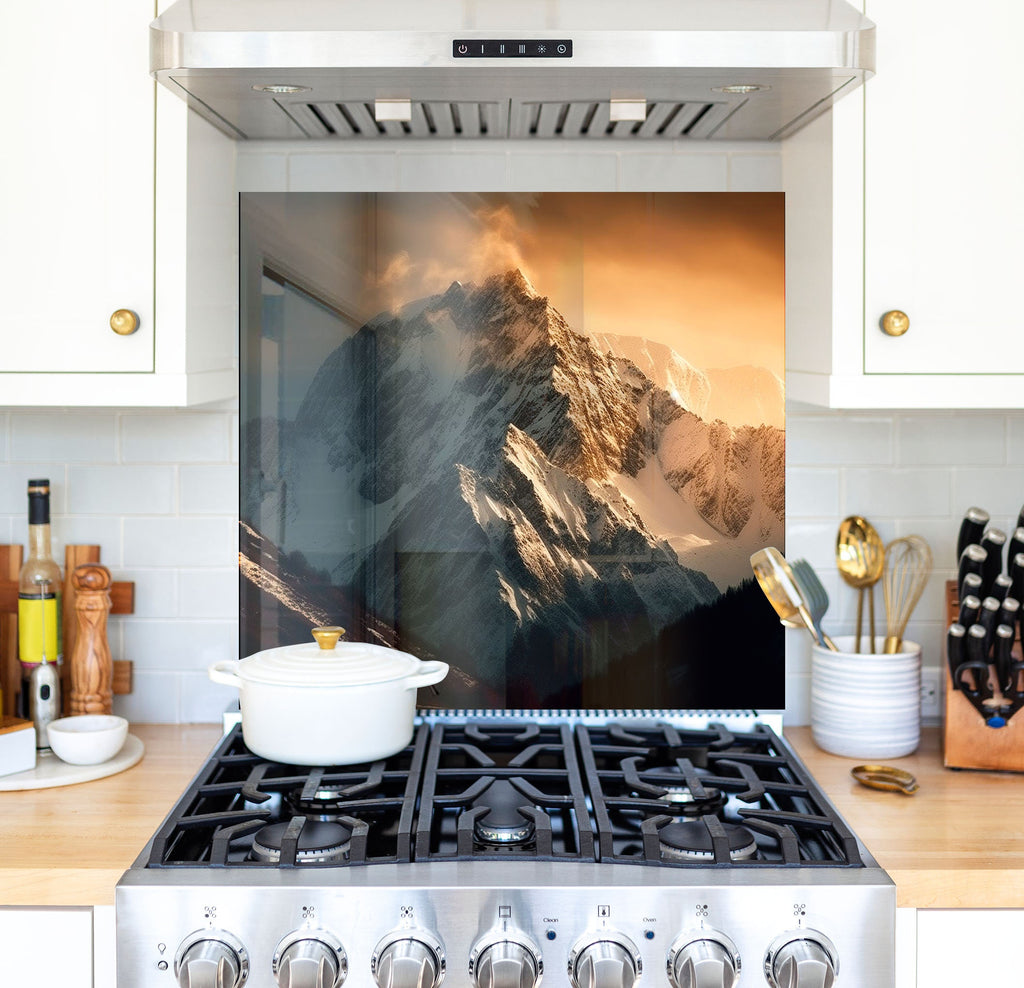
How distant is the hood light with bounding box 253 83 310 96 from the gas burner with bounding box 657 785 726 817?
1.17 m

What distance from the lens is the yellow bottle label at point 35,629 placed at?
6.56 feet

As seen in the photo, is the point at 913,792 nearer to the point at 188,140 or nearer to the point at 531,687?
the point at 531,687

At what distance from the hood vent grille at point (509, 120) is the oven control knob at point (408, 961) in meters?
1.21

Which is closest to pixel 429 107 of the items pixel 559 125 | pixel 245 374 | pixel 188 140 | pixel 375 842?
pixel 559 125

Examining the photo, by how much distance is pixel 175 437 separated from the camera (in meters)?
2.17

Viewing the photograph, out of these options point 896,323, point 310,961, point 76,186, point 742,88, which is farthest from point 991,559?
point 76,186

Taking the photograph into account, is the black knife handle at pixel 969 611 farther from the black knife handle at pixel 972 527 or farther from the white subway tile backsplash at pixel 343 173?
the white subway tile backsplash at pixel 343 173

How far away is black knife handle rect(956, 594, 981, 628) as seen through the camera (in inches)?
74.5

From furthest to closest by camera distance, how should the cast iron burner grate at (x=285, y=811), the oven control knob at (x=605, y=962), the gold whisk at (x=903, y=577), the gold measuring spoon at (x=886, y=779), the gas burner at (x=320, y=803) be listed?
the gold whisk at (x=903, y=577), the gold measuring spoon at (x=886, y=779), the gas burner at (x=320, y=803), the cast iron burner grate at (x=285, y=811), the oven control knob at (x=605, y=962)

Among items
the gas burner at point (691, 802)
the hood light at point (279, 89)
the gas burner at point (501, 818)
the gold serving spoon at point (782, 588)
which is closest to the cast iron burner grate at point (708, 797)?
the gas burner at point (691, 802)

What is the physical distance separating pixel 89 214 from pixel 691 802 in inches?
49.7

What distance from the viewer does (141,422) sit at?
217cm

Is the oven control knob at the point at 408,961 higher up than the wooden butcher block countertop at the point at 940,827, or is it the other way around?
the wooden butcher block countertop at the point at 940,827

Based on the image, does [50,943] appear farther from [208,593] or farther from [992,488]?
[992,488]
